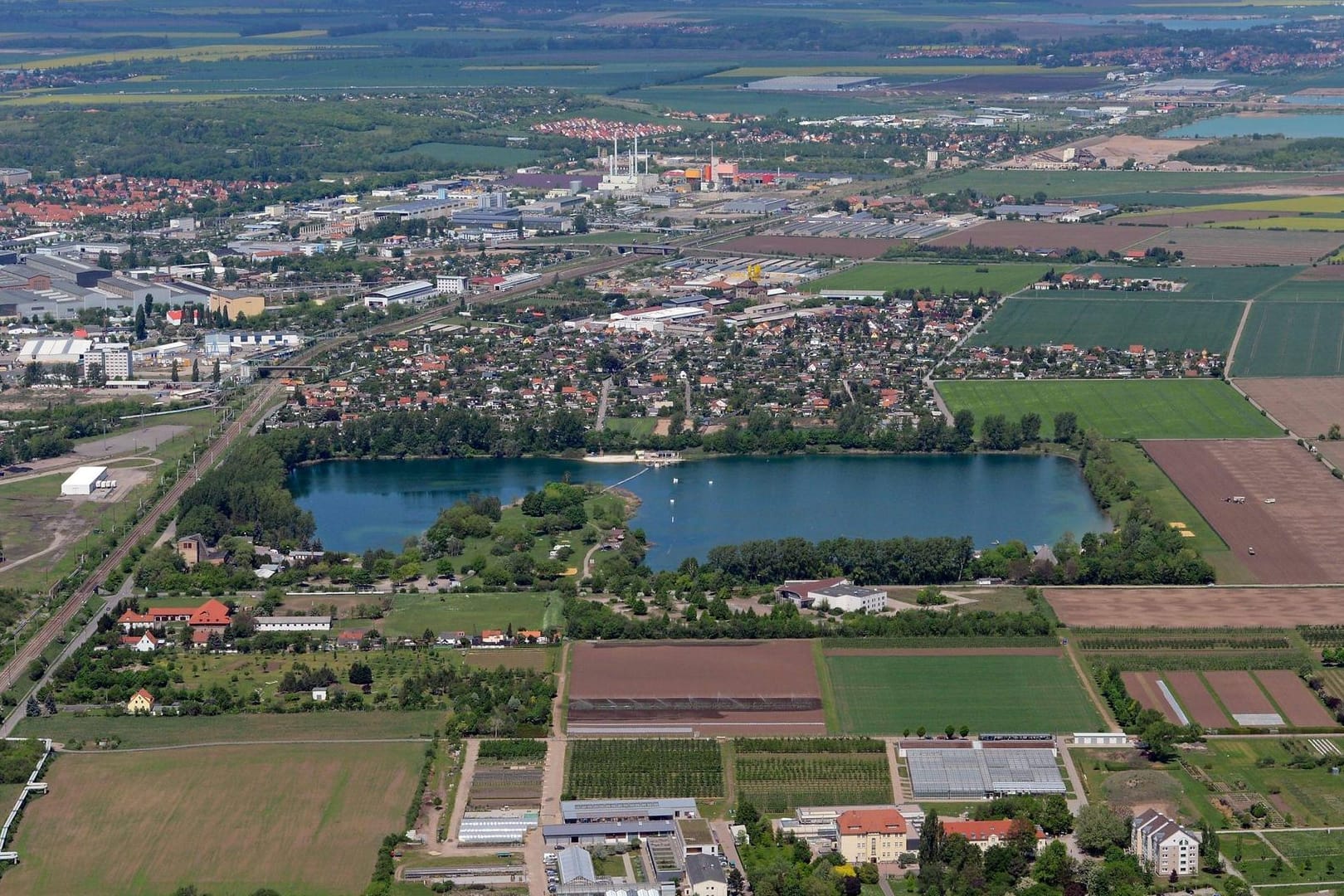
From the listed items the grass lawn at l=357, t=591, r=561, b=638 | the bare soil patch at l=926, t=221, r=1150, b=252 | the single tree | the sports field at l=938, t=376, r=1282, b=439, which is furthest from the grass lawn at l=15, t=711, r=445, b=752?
the bare soil patch at l=926, t=221, r=1150, b=252

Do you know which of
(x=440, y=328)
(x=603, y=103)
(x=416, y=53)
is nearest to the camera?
(x=440, y=328)

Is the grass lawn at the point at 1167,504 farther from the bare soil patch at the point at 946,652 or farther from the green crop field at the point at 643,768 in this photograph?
the green crop field at the point at 643,768

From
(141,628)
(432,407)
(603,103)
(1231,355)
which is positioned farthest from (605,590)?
(603,103)

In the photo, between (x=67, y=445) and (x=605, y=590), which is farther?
(x=67, y=445)

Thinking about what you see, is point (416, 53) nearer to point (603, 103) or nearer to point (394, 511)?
point (603, 103)

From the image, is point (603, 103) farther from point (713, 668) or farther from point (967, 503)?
point (713, 668)

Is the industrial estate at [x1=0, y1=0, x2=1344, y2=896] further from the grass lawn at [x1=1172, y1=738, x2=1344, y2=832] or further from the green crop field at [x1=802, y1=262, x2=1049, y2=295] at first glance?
the green crop field at [x1=802, y1=262, x2=1049, y2=295]

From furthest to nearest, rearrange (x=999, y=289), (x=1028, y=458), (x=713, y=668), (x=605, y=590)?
(x=999, y=289) < (x=1028, y=458) < (x=605, y=590) < (x=713, y=668)
